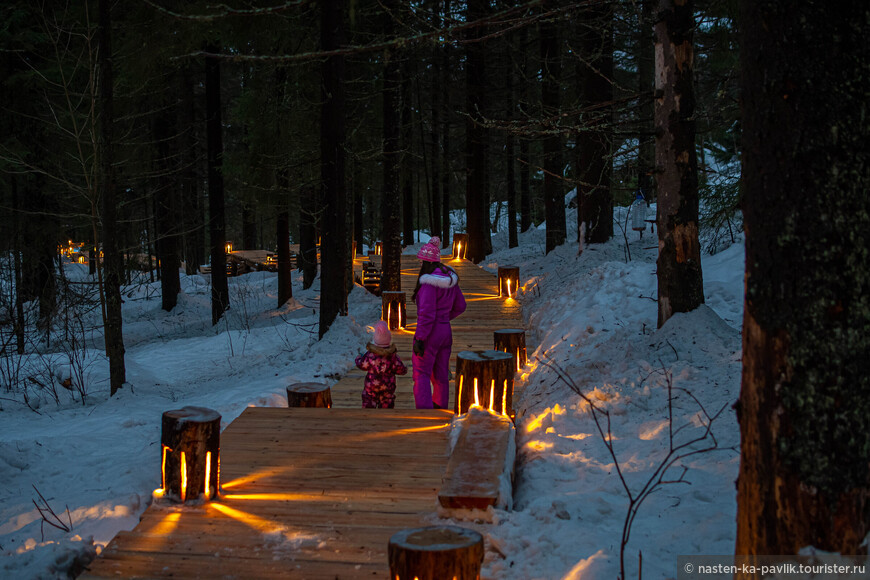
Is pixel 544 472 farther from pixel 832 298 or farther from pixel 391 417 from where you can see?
pixel 832 298

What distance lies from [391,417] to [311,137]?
1381 cm

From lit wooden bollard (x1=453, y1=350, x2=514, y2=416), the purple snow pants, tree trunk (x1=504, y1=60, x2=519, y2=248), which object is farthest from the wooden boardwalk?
tree trunk (x1=504, y1=60, x2=519, y2=248)

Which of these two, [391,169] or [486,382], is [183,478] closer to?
[486,382]

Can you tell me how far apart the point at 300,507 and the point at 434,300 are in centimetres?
377

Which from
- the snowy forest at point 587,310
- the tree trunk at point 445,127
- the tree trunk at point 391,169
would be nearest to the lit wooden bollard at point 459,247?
the tree trunk at point 445,127

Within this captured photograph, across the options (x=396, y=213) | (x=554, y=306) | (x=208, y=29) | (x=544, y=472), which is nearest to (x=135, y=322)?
(x=396, y=213)

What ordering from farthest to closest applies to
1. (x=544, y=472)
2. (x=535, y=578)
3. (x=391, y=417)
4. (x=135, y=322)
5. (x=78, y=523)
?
(x=135, y=322)
(x=391, y=417)
(x=544, y=472)
(x=78, y=523)
(x=535, y=578)

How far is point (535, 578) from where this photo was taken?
384cm

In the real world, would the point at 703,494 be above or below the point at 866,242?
below

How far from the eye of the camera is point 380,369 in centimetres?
791

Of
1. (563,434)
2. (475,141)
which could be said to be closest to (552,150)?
(475,141)

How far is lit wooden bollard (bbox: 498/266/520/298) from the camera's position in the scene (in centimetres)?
1686

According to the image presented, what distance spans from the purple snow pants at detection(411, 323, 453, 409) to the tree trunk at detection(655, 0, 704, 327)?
9.12 ft

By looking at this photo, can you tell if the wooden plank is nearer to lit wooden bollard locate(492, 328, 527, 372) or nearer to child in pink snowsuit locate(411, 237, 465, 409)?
child in pink snowsuit locate(411, 237, 465, 409)
